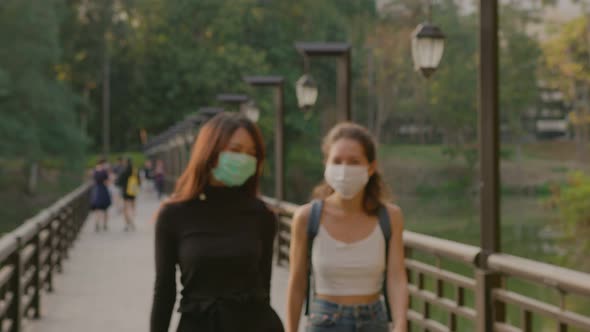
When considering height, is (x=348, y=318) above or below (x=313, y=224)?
below

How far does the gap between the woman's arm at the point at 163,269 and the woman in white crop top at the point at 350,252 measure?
25.8 inches

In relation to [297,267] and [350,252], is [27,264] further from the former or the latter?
[350,252]

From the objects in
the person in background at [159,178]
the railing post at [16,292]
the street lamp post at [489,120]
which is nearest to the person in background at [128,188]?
the railing post at [16,292]

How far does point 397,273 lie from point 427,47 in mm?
6625

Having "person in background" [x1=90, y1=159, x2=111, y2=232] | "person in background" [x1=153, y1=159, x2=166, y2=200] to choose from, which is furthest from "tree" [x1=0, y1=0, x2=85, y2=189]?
"person in background" [x1=90, y1=159, x2=111, y2=232]

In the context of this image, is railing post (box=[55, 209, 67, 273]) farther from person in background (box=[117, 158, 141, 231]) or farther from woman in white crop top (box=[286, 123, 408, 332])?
woman in white crop top (box=[286, 123, 408, 332])

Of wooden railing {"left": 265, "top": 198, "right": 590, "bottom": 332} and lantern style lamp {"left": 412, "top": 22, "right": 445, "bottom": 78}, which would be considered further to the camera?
lantern style lamp {"left": 412, "top": 22, "right": 445, "bottom": 78}

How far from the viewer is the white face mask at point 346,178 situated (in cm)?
436

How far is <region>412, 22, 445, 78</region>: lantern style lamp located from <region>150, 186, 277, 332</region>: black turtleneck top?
7017mm

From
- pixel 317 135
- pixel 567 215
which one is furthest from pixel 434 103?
pixel 567 215

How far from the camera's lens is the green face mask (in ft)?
12.7

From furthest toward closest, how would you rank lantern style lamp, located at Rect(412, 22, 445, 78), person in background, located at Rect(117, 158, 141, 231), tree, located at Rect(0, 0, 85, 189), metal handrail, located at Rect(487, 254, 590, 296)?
tree, located at Rect(0, 0, 85, 189) → person in background, located at Rect(117, 158, 141, 231) → lantern style lamp, located at Rect(412, 22, 445, 78) → metal handrail, located at Rect(487, 254, 590, 296)

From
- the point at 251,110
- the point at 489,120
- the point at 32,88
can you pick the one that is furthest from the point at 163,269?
the point at 32,88

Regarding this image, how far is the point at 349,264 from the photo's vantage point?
427 centimetres
